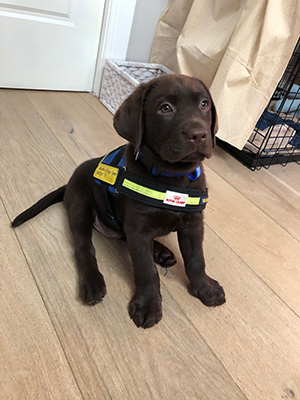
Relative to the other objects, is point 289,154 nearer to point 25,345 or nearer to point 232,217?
point 232,217

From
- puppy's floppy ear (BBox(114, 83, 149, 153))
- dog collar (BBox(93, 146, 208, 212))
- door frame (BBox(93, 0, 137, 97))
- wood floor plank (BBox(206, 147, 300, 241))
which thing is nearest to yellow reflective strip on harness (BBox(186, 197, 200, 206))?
dog collar (BBox(93, 146, 208, 212))

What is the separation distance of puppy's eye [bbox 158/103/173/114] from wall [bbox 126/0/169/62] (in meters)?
1.81

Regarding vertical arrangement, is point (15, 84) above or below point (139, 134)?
below

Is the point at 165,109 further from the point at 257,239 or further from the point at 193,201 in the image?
the point at 257,239

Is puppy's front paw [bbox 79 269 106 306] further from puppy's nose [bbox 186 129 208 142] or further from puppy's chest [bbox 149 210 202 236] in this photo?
puppy's nose [bbox 186 129 208 142]

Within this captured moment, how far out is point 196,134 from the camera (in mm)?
833

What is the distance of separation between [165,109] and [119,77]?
1368 millimetres

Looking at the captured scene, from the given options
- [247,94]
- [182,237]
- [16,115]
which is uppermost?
[247,94]

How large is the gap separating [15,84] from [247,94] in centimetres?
156

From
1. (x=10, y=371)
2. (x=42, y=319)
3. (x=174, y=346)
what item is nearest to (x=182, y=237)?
(x=174, y=346)

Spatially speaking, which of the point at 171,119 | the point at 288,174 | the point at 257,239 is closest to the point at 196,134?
the point at 171,119

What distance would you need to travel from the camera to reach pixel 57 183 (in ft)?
4.94

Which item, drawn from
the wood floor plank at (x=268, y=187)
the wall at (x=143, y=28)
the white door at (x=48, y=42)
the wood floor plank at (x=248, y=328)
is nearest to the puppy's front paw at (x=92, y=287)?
the wood floor plank at (x=248, y=328)

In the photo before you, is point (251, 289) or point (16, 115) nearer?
point (251, 289)
